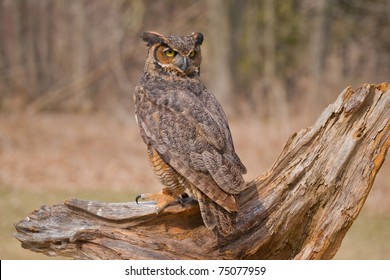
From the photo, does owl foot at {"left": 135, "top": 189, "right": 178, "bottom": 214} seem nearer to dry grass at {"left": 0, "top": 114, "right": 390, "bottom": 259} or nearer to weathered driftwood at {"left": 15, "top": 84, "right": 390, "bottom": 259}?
weathered driftwood at {"left": 15, "top": 84, "right": 390, "bottom": 259}

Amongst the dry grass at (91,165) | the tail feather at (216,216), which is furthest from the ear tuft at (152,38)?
the dry grass at (91,165)

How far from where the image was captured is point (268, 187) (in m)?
4.11

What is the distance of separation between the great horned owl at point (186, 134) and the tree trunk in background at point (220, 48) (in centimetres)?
1189

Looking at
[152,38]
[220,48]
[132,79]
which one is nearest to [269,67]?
[220,48]

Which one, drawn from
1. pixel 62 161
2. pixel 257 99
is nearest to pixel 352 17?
pixel 257 99

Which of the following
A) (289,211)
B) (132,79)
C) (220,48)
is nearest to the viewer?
(289,211)

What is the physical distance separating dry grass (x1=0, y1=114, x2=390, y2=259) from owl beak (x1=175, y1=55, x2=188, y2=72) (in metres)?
3.84

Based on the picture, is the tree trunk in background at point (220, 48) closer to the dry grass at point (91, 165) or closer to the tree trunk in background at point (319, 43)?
the dry grass at point (91, 165)

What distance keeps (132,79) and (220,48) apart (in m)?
2.89

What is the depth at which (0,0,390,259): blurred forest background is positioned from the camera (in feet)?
33.4

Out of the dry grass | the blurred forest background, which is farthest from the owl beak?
the dry grass

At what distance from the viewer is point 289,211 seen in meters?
4.00

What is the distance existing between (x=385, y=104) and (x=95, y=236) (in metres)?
2.00

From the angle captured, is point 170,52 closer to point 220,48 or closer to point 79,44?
point 220,48
